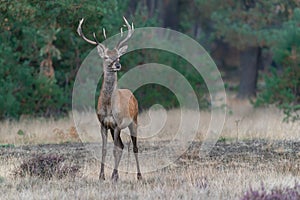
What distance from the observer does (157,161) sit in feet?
Answer: 40.7

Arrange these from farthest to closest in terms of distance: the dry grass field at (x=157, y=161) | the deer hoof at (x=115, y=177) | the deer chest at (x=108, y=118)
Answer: the deer chest at (x=108, y=118)
the deer hoof at (x=115, y=177)
the dry grass field at (x=157, y=161)

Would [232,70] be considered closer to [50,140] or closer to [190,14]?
[190,14]

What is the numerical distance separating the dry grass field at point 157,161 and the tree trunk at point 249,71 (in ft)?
33.6

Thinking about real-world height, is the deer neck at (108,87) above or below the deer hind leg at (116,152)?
above

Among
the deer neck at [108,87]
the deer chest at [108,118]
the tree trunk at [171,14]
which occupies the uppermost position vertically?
the tree trunk at [171,14]

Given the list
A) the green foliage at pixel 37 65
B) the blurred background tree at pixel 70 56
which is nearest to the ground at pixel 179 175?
the blurred background tree at pixel 70 56

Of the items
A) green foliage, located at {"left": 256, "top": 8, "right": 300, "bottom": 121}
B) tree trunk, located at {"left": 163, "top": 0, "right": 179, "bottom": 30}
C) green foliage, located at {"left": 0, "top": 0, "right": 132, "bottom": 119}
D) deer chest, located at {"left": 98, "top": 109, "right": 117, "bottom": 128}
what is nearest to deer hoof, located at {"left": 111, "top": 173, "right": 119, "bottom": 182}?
deer chest, located at {"left": 98, "top": 109, "right": 117, "bottom": 128}

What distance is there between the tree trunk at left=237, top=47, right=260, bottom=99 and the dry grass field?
33.6 ft

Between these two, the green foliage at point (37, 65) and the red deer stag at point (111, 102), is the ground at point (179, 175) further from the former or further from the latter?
the green foliage at point (37, 65)

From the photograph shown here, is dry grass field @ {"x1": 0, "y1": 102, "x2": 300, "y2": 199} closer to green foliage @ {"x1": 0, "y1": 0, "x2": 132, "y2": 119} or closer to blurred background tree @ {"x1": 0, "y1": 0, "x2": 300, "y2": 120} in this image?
green foliage @ {"x1": 0, "y1": 0, "x2": 132, "y2": 119}

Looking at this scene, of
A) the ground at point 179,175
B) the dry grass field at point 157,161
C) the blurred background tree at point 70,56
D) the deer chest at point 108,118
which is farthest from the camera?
the blurred background tree at point 70,56

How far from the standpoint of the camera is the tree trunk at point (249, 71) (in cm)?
2861

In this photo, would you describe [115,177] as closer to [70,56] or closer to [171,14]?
[70,56]

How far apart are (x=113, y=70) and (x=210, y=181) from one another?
2334mm
